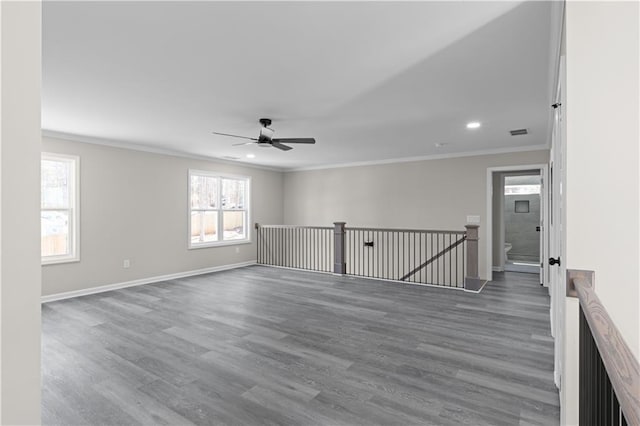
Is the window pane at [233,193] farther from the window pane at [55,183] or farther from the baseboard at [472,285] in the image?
the baseboard at [472,285]

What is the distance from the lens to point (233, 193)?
25.1 feet

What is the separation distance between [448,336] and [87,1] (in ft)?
12.3

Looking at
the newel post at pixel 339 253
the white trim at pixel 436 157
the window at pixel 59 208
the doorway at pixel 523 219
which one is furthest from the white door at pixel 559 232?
the doorway at pixel 523 219

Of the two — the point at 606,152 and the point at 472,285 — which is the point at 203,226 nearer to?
the point at 472,285

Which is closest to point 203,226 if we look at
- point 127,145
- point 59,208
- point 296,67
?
point 127,145

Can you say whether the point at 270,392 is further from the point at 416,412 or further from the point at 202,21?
the point at 202,21

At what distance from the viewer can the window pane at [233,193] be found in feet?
24.3

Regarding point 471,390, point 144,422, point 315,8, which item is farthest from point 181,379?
point 315,8

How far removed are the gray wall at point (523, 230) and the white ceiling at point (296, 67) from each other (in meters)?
4.67

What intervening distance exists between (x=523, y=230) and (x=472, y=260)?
15.5 feet

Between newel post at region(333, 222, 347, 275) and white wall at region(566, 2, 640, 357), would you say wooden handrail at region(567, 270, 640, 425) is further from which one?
newel post at region(333, 222, 347, 275)

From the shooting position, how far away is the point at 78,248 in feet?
16.5

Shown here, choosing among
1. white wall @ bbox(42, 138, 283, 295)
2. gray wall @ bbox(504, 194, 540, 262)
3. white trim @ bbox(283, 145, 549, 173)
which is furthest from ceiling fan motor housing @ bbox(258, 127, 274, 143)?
gray wall @ bbox(504, 194, 540, 262)

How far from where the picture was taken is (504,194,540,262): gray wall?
8.64m
